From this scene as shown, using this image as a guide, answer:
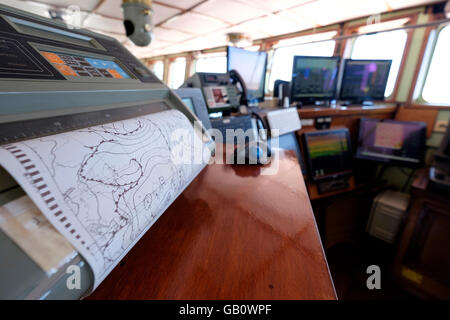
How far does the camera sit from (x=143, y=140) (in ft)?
1.25

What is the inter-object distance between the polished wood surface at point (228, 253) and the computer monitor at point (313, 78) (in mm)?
1710

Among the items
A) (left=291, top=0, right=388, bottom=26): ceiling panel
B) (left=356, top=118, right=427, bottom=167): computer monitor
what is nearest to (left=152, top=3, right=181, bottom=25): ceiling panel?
(left=291, top=0, right=388, bottom=26): ceiling panel

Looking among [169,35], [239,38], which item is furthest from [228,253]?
[169,35]

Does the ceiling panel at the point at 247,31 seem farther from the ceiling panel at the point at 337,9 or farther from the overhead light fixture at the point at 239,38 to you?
the ceiling panel at the point at 337,9

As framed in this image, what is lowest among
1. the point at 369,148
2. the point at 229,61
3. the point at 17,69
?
the point at 369,148

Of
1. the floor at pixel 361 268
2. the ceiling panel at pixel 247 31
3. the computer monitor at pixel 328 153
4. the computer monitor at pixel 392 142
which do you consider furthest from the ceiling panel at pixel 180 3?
the floor at pixel 361 268

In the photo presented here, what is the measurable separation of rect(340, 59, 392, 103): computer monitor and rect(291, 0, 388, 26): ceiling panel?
105 centimetres

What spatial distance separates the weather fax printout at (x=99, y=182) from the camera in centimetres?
22

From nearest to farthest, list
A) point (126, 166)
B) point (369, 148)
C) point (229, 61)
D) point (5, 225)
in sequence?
1. point (5, 225)
2. point (126, 166)
3. point (229, 61)
4. point (369, 148)

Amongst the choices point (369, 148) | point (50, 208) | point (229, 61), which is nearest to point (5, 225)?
point (50, 208)

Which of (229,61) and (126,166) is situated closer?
(126,166)

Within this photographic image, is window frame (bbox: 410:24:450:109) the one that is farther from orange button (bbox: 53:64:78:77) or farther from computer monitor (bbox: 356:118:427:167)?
orange button (bbox: 53:64:78:77)
